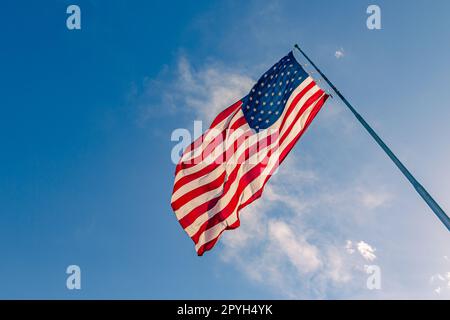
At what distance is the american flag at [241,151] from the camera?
11.4 meters

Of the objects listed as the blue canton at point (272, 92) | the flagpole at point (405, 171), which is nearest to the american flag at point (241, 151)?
the blue canton at point (272, 92)

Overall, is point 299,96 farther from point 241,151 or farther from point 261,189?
point 261,189

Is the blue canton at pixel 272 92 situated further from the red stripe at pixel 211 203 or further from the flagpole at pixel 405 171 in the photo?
the flagpole at pixel 405 171

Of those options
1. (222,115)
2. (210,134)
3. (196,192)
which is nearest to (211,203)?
(196,192)

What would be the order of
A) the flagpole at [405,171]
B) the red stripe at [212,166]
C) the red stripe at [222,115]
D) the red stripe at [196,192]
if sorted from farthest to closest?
the red stripe at [222,115]
the red stripe at [212,166]
the red stripe at [196,192]
the flagpole at [405,171]

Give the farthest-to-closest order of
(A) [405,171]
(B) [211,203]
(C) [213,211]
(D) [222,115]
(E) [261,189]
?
Answer: (D) [222,115] → (B) [211,203] → (C) [213,211] → (E) [261,189] → (A) [405,171]

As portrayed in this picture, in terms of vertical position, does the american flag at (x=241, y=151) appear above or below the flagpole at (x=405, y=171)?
above

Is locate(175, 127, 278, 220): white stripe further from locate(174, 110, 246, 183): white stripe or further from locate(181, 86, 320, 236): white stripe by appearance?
locate(174, 110, 246, 183): white stripe

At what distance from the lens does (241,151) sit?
39.5 ft

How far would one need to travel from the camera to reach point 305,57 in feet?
38.2
